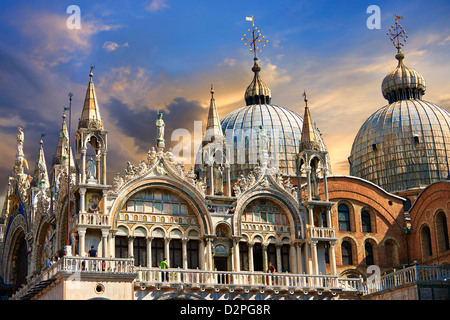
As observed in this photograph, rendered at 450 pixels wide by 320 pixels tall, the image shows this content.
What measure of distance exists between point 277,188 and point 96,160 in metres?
9.17

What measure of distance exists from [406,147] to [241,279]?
2592 cm

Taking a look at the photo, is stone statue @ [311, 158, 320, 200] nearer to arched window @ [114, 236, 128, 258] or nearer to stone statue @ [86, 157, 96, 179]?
arched window @ [114, 236, 128, 258]

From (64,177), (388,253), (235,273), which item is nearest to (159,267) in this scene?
(235,273)

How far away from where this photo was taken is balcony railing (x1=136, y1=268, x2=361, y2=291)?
36281 mm

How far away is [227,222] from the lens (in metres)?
40.2

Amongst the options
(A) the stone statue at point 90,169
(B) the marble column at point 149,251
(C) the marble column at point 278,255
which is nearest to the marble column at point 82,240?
(A) the stone statue at point 90,169

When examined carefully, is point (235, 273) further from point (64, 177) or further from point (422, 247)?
point (422, 247)

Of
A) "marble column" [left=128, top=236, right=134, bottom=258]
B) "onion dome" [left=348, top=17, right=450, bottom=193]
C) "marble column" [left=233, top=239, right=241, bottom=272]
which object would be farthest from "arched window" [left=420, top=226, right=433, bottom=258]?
→ "marble column" [left=128, top=236, right=134, bottom=258]

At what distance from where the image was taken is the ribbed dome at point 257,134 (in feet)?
179

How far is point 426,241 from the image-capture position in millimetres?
49156

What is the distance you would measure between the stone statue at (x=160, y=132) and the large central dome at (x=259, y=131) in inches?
547

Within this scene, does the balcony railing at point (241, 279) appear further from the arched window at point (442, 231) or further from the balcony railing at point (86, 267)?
the arched window at point (442, 231)

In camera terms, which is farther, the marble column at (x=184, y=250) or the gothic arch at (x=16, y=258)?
the gothic arch at (x=16, y=258)

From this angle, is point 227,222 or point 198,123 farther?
point 198,123
